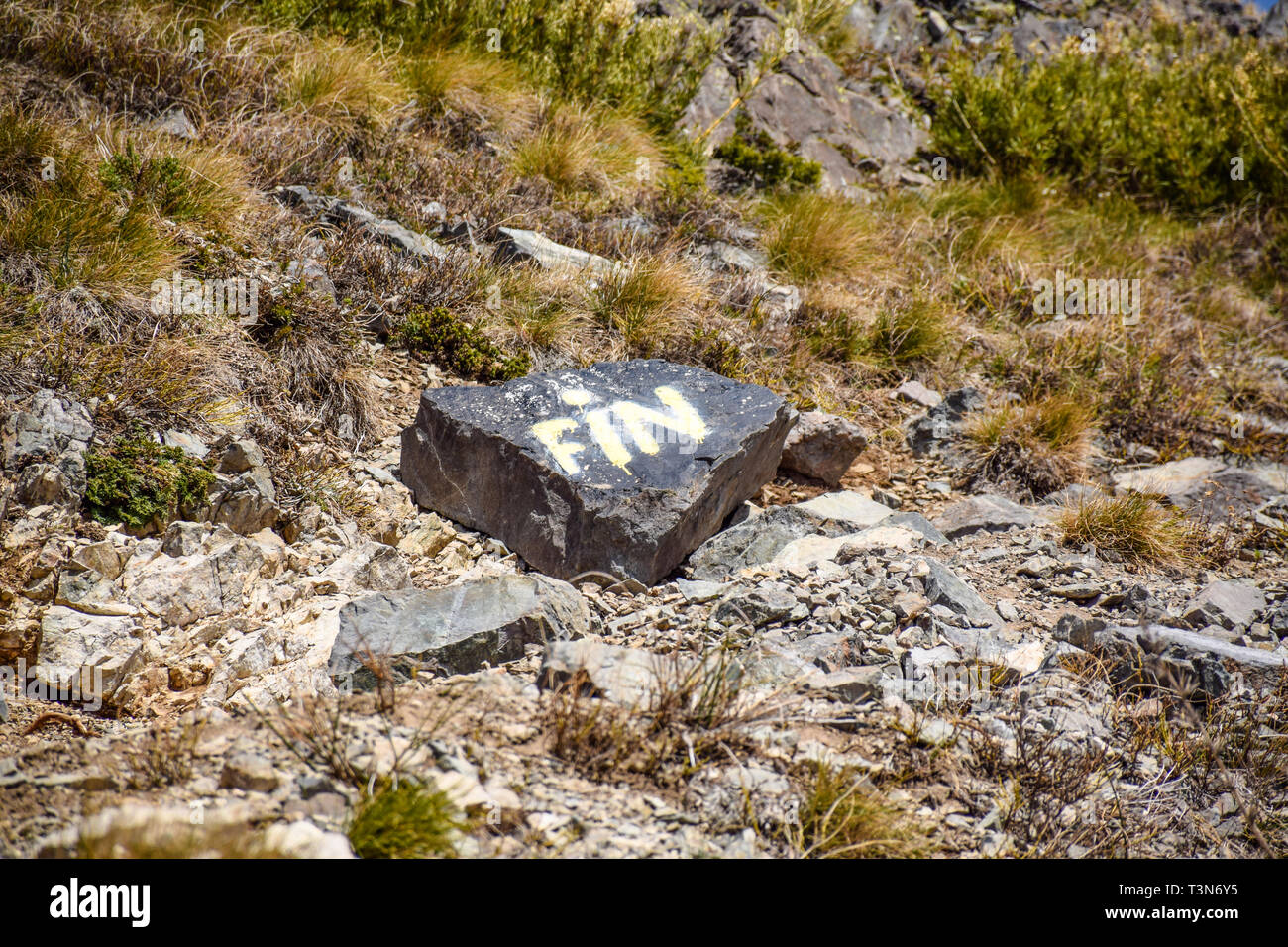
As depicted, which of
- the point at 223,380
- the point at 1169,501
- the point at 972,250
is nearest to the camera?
the point at 223,380

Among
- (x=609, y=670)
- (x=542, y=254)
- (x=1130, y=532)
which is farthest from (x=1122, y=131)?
(x=609, y=670)

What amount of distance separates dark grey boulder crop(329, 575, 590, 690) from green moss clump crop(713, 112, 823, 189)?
6.25 metres

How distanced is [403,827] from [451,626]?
1139 mm

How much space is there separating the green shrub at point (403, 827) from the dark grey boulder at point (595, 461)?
5.98ft

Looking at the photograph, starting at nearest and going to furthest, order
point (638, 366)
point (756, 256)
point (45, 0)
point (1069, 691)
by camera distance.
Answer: point (1069, 691), point (638, 366), point (45, 0), point (756, 256)

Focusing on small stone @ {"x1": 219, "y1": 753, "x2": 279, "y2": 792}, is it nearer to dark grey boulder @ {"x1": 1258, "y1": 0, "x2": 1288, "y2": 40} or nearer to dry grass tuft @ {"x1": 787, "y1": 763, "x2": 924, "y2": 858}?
dry grass tuft @ {"x1": 787, "y1": 763, "x2": 924, "y2": 858}

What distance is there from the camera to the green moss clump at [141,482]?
3551 mm

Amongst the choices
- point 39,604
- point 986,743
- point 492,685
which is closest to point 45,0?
point 39,604

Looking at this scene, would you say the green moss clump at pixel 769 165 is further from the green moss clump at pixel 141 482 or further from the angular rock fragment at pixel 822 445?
the green moss clump at pixel 141 482

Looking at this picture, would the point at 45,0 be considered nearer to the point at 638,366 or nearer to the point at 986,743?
the point at 638,366

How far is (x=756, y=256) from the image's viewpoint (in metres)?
7.20

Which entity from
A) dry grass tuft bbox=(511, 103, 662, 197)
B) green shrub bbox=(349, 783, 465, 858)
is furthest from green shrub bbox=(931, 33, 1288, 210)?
green shrub bbox=(349, 783, 465, 858)

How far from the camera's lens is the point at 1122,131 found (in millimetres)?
9977

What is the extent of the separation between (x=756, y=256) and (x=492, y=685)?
5.36m
